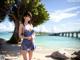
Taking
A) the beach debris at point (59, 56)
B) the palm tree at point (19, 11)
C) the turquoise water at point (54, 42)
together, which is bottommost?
the beach debris at point (59, 56)

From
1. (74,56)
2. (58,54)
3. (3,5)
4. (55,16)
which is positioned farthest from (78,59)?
(3,5)

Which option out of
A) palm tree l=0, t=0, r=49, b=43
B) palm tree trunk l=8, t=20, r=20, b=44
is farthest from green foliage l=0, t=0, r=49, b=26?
palm tree trunk l=8, t=20, r=20, b=44

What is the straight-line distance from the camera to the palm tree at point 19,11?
5.71 m

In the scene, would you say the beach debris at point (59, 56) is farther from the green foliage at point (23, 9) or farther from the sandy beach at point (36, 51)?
the green foliage at point (23, 9)

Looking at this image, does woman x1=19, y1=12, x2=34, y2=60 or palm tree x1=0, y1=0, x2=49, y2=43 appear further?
palm tree x1=0, y1=0, x2=49, y2=43

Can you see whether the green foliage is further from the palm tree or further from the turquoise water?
the turquoise water

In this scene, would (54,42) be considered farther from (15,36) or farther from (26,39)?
(26,39)

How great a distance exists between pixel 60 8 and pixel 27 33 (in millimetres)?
1986

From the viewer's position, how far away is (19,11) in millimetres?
5887

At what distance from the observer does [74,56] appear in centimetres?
555

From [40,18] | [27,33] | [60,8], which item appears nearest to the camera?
[27,33]

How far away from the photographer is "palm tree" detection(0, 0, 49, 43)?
5707mm

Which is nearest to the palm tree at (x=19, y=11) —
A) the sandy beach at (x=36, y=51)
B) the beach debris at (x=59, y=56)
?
the sandy beach at (x=36, y=51)

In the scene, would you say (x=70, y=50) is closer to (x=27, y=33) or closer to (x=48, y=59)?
(x=48, y=59)
